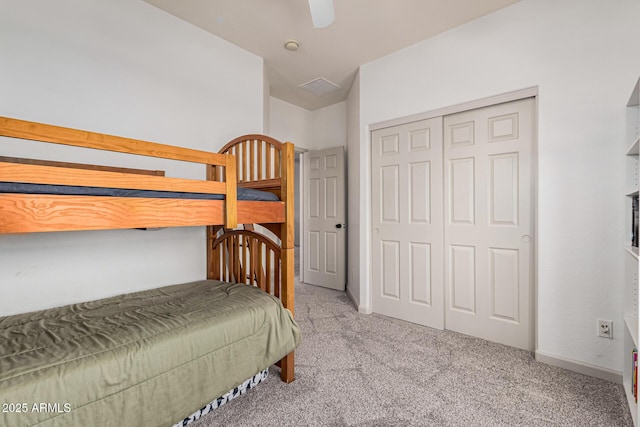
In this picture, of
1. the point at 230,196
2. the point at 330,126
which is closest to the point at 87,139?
the point at 230,196

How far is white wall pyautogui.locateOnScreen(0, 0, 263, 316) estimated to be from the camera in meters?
1.64

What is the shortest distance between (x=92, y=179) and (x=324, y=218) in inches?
119

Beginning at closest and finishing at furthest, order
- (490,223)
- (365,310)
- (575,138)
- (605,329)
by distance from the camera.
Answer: (605,329), (575,138), (490,223), (365,310)

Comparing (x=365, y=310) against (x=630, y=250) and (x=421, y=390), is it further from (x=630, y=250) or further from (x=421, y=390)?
(x=630, y=250)

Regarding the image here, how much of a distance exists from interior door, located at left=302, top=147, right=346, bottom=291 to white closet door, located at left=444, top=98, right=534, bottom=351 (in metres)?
1.52

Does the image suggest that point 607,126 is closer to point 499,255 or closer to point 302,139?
point 499,255

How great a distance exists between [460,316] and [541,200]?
3.73 feet

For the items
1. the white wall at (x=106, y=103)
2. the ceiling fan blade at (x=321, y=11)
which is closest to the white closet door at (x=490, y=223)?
the ceiling fan blade at (x=321, y=11)

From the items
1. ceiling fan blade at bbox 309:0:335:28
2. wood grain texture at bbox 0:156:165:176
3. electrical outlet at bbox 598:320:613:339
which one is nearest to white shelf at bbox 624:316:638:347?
electrical outlet at bbox 598:320:613:339

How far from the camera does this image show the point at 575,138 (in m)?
1.89

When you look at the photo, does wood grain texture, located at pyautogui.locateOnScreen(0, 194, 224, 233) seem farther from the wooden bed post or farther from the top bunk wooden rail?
the wooden bed post

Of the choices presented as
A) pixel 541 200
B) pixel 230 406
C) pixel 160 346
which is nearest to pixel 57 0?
pixel 160 346

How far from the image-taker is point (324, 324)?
2.68 m

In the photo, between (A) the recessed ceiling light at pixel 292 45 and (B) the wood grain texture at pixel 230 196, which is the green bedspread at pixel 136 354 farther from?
(A) the recessed ceiling light at pixel 292 45
